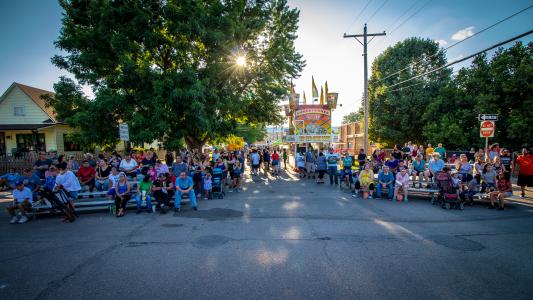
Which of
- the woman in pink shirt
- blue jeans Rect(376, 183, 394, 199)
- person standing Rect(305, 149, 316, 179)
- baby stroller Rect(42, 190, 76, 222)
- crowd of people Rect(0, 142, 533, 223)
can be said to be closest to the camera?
baby stroller Rect(42, 190, 76, 222)

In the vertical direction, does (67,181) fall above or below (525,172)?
above

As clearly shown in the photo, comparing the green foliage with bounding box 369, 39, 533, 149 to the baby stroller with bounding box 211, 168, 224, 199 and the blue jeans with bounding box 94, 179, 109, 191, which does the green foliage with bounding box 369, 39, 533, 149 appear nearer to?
the baby stroller with bounding box 211, 168, 224, 199

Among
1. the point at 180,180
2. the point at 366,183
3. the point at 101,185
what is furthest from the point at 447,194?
the point at 101,185

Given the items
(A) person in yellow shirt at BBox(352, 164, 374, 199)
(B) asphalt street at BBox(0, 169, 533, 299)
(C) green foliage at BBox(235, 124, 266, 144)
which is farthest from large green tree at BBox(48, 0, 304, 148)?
(A) person in yellow shirt at BBox(352, 164, 374, 199)

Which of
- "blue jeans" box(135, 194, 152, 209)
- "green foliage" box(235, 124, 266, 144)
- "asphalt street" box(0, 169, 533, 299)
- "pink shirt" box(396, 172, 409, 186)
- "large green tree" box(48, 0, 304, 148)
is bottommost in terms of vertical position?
"asphalt street" box(0, 169, 533, 299)

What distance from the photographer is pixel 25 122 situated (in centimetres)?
2344

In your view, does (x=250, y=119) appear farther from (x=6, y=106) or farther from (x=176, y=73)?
(x=6, y=106)

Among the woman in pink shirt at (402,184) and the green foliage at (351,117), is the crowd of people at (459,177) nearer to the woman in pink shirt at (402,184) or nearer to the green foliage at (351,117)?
the woman in pink shirt at (402,184)

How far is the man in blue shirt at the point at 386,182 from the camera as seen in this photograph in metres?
9.95

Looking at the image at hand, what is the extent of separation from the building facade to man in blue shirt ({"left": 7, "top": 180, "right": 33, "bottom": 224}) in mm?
18821

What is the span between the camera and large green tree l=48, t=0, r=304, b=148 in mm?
13328

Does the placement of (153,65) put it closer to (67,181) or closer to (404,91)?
(67,181)

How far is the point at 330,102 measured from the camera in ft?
65.9

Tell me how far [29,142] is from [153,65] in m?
18.1
